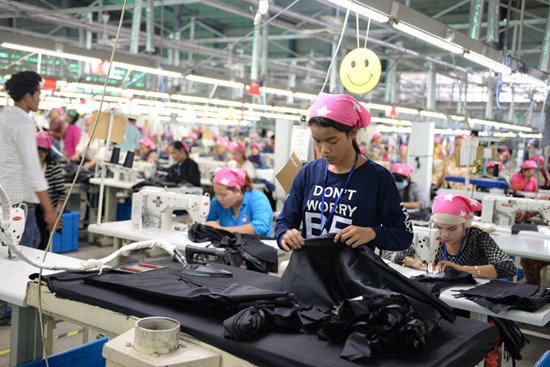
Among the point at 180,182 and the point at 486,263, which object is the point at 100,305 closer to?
the point at 486,263

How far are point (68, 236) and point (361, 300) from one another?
6.01 meters

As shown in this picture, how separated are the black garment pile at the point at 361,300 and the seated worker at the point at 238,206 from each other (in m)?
2.20

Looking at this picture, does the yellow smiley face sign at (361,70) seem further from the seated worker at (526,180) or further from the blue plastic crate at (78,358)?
the seated worker at (526,180)

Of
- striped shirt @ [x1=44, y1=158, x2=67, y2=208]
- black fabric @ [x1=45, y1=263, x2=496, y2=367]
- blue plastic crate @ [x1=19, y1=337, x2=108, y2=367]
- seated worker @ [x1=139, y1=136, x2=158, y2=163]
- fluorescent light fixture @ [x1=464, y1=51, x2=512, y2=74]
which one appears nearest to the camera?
black fabric @ [x1=45, y1=263, x2=496, y2=367]

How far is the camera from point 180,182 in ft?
27.4

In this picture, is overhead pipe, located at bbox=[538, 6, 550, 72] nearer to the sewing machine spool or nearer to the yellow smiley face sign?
the yellow smiley face sign

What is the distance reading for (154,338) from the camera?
1.70 meters

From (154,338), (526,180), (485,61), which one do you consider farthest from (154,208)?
(526,180)

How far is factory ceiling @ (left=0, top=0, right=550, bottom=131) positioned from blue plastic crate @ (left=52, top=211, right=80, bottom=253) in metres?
1.90

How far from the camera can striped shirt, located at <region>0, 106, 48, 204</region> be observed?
141 inches

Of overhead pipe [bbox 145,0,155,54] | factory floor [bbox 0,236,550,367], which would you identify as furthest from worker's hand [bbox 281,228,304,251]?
overhead pipe [bbox 145,0,155,54]

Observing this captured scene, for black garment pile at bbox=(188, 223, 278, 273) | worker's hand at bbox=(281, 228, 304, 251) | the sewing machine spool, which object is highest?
worker's hand at bbox=(281, 228, 304, 251)

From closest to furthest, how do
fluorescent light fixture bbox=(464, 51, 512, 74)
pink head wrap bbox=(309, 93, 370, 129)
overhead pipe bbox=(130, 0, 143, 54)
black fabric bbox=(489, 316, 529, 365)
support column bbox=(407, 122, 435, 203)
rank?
pink head wrap bbox=(309, 93, 370, 129)
black fabric bbox=(489, 316, 529, 365)
fluorescent light fixture bbox=(464, 51, 512, 74)
support column bbox=(407, 122, 435, 203)
overhead pipe bbox=(130, 0, 143, 54)

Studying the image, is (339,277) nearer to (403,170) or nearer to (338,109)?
(338,109)
